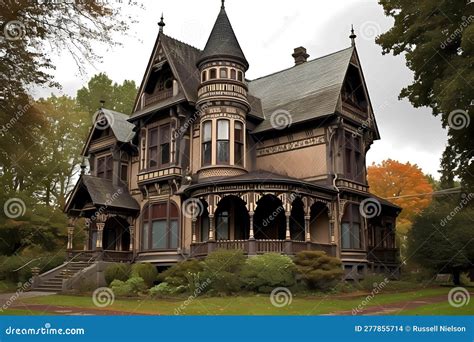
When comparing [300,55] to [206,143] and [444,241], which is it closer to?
[206,143]

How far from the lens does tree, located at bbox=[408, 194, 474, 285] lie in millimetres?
25781

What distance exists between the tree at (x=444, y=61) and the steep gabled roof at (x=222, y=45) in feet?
29.6

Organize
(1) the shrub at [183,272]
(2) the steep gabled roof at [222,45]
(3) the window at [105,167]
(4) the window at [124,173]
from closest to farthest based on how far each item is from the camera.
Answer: (1) the shrub at [183,272] → (2) the steep gabled roof at [222,45] → (4) the window at [124,173] → (3) the window at [105,167]

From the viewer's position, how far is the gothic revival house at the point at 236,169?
26.4m

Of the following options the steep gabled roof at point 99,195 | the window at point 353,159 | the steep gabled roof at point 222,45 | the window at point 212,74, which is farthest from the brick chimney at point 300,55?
the steep gabled roof at point 99,195

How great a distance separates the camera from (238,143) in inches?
1088

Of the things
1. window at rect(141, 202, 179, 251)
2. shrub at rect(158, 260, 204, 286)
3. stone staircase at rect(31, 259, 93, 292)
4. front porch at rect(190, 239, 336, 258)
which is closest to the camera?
shrub at rect(158, 260, 204, 286)

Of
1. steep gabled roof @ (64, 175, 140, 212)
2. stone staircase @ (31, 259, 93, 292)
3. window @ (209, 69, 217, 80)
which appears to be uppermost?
window @ (209, 69, 217, 80)

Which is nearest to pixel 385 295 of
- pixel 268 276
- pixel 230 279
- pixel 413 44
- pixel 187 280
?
pixel 268 276

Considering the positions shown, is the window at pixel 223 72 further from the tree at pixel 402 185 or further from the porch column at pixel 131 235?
the tree at pixel 402 185

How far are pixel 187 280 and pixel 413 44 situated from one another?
1411 cm

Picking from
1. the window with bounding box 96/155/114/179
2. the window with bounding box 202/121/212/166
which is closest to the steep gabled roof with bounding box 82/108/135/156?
the window with bounding box 96/155/114/179

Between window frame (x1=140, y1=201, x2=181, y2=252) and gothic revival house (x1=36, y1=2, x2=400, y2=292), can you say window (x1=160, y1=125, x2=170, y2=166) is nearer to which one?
gothic revival house (x1=36, y1=2, x2=400, y2=292)

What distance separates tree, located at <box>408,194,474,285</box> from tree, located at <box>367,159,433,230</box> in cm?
1874
